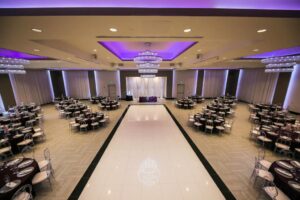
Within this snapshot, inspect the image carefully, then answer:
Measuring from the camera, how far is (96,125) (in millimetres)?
8406

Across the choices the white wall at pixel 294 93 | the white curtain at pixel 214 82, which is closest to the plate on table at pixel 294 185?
the white wall at pixel 294 93

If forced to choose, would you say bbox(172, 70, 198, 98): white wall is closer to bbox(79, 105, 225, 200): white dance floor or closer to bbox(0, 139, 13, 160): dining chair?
bbox(79, 105, 225, 200): white dance floor

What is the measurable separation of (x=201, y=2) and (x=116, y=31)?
1.77 meters

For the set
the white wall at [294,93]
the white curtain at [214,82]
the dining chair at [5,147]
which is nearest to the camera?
the dining chair at [5,147]

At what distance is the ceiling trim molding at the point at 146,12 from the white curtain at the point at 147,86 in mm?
16510

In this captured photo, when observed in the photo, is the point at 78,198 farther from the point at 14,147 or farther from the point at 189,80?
the point at 189,80

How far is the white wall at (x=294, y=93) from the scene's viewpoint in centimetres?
1062

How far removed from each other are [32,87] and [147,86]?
44.2 feet

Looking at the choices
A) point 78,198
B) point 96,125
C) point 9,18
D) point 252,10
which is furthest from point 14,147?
point 252,10

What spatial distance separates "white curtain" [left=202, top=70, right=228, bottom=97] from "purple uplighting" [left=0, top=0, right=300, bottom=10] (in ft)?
55.0

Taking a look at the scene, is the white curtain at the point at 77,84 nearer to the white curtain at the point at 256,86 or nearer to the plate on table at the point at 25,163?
the plate on table at the point at 25,163

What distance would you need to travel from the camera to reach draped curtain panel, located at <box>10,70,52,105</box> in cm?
1231

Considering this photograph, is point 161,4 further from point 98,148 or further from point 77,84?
point 77,84

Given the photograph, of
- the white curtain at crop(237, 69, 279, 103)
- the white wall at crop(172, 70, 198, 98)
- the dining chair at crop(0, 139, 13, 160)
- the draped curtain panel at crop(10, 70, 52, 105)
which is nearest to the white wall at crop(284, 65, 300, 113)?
the white curtain at crop(237, 69, 279, 103)
